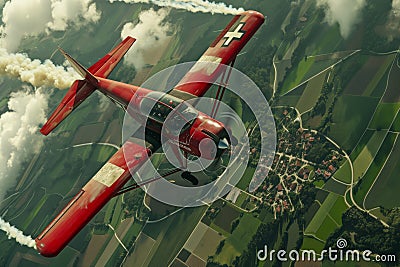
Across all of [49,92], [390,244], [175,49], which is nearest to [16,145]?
[49,92]

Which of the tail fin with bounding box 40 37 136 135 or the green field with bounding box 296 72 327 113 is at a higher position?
the green field with bounding box 296 72 327 113

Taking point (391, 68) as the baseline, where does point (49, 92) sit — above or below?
below

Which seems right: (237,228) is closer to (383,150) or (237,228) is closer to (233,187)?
(233,187)

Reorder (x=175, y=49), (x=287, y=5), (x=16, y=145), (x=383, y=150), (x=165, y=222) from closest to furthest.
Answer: (x=383, y=150), (x=165, y=222), (x=287, y=5), (x=175, y=49), (x=16, y=145)

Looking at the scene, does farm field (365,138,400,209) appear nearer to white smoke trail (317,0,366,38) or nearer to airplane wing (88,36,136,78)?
white smoke trail (317,0,366,38)

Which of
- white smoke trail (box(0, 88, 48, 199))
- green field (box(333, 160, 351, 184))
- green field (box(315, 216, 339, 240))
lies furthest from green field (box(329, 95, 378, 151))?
white smoke trail (box(0, 88, 48, 199))

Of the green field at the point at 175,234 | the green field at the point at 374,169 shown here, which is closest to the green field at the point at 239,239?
the green field at the point at 175,234

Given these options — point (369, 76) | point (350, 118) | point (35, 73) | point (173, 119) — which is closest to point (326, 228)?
point (350, 118)

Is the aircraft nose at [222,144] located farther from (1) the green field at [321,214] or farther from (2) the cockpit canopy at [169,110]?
(1) the green field at [321,214]
